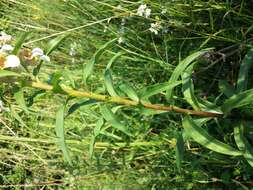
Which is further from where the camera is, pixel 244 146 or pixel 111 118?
pixel 244 146

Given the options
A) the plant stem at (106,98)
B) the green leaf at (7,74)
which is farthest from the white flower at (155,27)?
the green leaf at (7,74)

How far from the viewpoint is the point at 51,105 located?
2.15 m

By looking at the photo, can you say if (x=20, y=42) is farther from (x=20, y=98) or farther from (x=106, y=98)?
(x=106, y=98)

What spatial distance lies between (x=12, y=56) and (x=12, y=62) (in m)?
0.02

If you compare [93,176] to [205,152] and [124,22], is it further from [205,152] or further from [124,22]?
[124,22]

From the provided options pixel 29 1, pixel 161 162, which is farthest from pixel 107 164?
pixel 29 1

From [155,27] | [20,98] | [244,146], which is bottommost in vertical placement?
[244,146]

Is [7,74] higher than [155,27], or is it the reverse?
[155,27]

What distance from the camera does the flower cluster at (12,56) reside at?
2.94 ft

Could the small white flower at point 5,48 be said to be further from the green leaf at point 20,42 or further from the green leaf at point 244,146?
the green leaf at point 244,146

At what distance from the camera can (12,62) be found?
0.89 metres

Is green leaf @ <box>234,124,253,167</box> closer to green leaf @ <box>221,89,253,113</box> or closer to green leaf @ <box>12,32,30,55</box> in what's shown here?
green leaf @ <box>221,89,253,113</box>

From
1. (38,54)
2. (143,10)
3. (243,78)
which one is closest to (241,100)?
(243,78)

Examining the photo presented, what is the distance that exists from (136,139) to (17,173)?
110 cm
